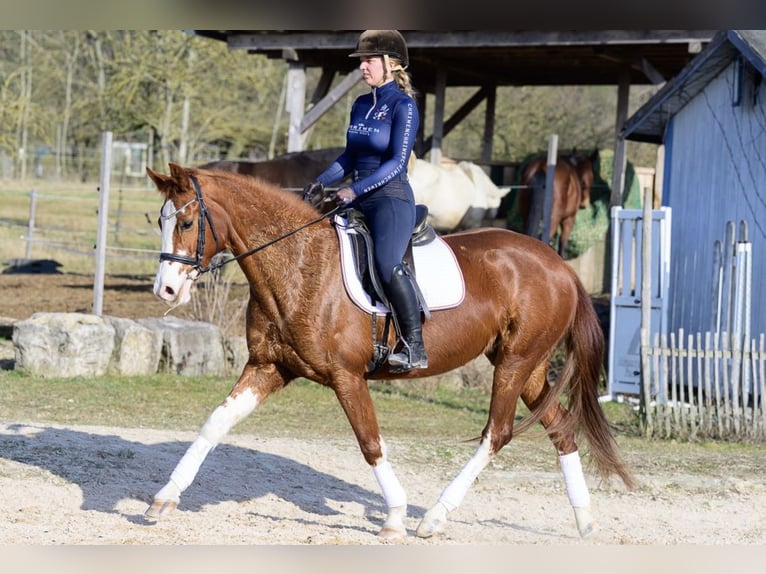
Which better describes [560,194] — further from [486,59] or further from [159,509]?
[159,509]

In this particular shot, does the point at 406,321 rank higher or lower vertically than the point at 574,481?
higher

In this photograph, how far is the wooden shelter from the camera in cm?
1532

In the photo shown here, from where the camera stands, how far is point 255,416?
37.3 feet

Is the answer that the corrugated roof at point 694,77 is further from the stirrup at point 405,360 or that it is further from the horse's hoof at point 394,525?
the horse's hoof at point 394,525

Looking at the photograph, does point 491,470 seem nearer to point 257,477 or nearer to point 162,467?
point 257,477

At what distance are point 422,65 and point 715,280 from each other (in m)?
10.1

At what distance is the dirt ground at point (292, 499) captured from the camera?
6.27 metres

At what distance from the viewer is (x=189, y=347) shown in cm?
1309

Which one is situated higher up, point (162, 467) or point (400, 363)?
point (400, 363)

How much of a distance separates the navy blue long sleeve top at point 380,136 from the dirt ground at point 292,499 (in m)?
2.15

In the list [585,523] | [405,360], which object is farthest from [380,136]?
[585,523]

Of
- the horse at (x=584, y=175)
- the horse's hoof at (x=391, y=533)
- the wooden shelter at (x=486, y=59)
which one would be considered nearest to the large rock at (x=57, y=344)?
the wooden shelter at (x=486, y=59)

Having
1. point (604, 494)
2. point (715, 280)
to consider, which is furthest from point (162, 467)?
point (715, 280)

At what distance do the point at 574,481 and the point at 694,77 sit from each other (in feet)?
28.5
